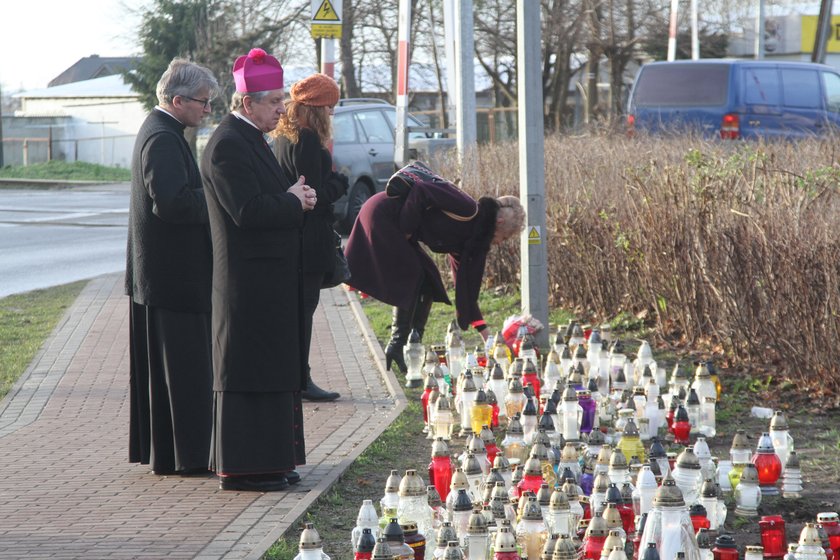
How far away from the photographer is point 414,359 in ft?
27.7

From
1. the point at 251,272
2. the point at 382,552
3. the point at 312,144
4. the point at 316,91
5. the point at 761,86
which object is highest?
the point at 761,86

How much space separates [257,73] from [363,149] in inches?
471

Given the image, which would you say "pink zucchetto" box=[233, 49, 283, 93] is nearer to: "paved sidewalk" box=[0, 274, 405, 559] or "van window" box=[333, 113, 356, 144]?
"paved sidewalk" box=[0, 274, 405, 559]

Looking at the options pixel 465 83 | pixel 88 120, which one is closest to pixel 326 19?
pixel 465 83

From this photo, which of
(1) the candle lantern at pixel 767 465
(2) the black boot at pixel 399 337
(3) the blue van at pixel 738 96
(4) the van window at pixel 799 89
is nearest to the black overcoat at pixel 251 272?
(1) the candle lantern at pixel 767 465

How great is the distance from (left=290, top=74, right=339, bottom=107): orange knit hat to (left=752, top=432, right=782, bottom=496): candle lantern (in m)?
2.80

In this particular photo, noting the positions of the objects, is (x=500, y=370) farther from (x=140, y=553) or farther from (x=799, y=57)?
(x=799, y=57)

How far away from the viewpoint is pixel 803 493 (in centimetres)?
588

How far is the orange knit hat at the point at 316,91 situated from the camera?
6764mm

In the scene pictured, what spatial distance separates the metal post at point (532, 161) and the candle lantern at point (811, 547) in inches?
208

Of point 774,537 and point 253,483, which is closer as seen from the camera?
point 774,537

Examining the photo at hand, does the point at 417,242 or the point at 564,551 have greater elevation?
the point at 417,242

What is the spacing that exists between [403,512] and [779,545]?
4.56 ft

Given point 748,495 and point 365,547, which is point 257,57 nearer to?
point 365,547
